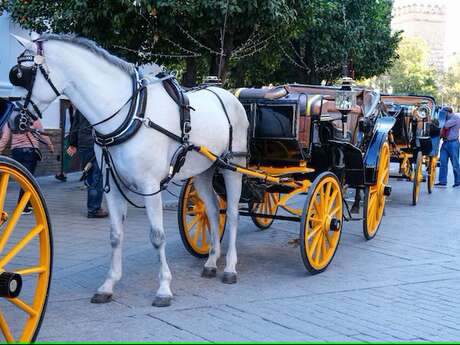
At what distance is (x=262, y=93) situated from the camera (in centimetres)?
643

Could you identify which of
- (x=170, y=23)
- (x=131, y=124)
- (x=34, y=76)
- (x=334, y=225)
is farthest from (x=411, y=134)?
(x=34, y=76)

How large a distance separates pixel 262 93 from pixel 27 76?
2559 millimetres

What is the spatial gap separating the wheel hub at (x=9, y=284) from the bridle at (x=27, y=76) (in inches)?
47.5

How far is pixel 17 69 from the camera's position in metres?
4.55

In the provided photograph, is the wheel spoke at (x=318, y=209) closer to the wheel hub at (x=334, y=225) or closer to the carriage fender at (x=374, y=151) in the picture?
the wheel hub at (x=334, y=225)

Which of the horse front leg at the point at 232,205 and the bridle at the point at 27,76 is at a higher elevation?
the bridle at the point at 27,76

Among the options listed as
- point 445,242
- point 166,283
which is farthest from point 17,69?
point 445,242

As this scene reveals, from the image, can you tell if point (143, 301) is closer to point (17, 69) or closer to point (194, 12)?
point (17, 69)

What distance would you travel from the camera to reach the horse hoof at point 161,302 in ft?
16.5

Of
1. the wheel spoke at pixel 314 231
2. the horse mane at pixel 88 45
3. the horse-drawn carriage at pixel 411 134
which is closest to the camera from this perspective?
the horse mane at pixel 88 45

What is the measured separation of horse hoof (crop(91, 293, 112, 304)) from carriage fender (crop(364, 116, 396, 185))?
12.1 ft

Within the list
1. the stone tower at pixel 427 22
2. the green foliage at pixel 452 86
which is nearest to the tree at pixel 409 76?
the green foliage at pixel 452 86

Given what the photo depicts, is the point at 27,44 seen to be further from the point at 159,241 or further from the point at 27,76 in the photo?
the point at 159,241

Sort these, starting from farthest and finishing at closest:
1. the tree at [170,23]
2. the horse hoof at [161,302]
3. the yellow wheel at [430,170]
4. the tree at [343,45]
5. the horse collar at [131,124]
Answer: the tree at [343,45], the yellow wheel at [430,170], the tree at [170,23], the horse hoof at [161,302], the horse collar at [131,124]
